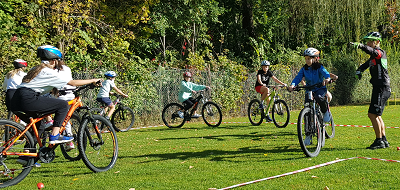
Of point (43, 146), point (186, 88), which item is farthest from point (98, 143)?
point (186, 88)

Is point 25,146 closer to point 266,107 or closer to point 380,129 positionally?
point 380,129

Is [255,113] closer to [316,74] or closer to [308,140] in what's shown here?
[316,74]

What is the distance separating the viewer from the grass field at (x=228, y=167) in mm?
4934

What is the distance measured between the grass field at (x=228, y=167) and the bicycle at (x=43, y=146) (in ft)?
0.61

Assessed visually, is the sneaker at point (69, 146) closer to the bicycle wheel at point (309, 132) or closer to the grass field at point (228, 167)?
the grass field at point (228, 167)

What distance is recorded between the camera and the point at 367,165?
568 centimetres

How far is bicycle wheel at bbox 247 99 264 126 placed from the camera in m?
12.1

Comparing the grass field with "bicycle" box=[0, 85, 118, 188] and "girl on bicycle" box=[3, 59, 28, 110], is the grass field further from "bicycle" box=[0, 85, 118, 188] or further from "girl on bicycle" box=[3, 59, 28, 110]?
"girl on bicycle" box=[3, 59, 28, 110]

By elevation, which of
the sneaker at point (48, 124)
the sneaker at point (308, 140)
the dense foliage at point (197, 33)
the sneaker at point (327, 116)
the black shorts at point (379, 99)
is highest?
the dense foliage at point (197, 33)

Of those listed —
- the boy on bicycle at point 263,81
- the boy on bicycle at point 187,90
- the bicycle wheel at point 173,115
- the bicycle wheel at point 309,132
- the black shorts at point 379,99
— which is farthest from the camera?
the bicycle wheel at point 173,115

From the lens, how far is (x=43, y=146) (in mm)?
5523


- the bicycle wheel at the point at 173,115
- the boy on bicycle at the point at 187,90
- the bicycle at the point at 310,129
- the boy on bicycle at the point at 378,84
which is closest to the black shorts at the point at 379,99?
the boy on bicycle at the point at 378,84

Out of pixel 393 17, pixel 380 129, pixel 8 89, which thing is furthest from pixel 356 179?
pixel 393 17

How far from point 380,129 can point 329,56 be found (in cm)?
1821
